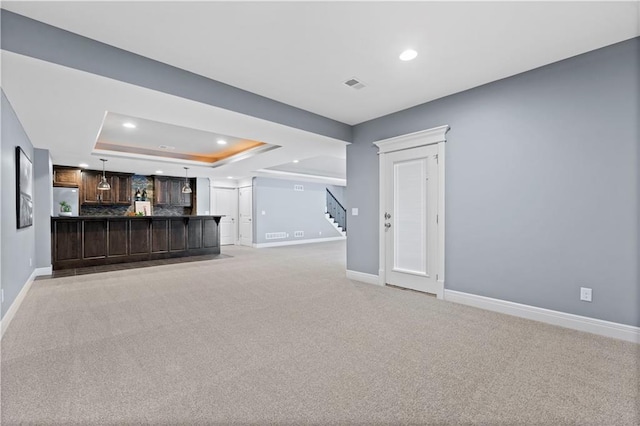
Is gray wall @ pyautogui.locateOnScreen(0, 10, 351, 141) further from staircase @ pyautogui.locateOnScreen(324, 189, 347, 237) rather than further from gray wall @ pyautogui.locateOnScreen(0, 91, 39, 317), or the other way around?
staircase @ pyautogui.locateOnScreen(324, 189, 347, 237)

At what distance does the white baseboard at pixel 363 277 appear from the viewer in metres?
4.77

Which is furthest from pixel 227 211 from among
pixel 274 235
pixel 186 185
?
pixel 186 185

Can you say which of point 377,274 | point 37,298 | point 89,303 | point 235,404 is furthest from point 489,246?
point 37,298

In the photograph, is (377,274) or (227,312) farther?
(377,274)

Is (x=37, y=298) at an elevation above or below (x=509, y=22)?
below

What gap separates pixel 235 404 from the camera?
1.76 meters

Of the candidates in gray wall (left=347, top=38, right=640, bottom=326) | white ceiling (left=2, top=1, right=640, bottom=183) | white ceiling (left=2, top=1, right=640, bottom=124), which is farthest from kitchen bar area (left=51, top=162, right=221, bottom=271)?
gray wall (left=347, top=38, right=640, bottom=326)

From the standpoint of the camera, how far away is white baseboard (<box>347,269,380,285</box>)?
4770mm

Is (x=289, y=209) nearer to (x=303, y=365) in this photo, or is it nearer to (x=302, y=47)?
(x=302, y=47)

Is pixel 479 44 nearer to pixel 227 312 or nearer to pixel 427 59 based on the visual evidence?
pixel 427 59

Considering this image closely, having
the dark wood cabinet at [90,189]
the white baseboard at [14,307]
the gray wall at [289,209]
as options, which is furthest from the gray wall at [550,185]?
the dark wood cabinet at [90,189]

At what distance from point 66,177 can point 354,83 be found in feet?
28.0

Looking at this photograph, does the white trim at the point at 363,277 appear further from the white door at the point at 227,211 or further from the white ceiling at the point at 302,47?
the white door at the point at 227,211

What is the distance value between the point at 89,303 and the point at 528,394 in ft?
15.2
